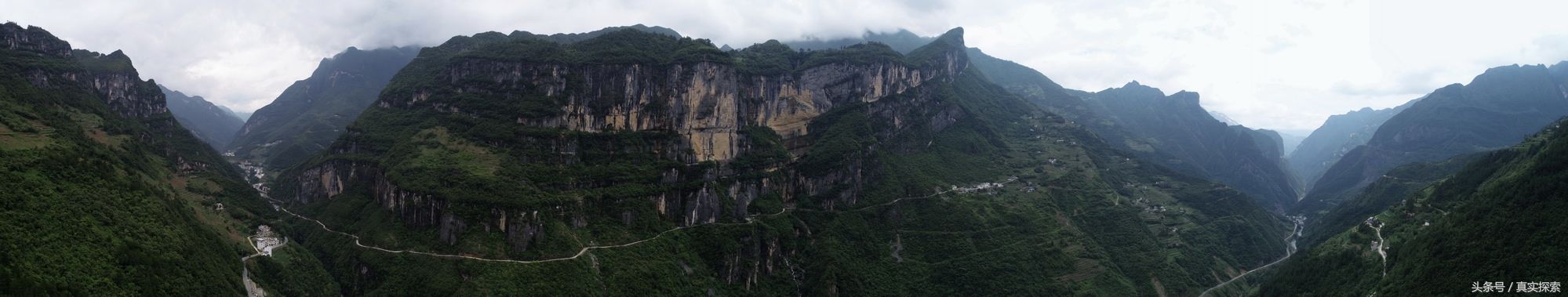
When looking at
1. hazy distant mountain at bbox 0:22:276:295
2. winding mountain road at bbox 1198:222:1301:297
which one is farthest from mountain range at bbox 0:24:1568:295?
winding mountain road at bbox 1198:222:1301:297

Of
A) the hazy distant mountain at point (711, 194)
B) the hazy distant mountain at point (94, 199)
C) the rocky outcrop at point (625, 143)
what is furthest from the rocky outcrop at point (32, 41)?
the rocky outcrop at point (625, 143)

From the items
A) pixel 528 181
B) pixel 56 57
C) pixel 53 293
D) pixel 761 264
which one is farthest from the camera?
pixel 56 57

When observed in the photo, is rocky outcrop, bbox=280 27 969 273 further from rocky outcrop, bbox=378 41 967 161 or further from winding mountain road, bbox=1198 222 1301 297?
winding mountain road, bbox=1198 222 1301 297

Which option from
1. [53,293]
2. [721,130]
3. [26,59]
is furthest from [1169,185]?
[26,59]

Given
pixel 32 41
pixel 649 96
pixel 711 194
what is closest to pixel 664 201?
pixel 711 194

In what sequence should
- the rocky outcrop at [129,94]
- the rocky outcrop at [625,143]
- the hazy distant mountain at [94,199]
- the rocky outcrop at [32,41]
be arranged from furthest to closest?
the rocky outcrop at [129,94] → the rocky outcrop at [32,41] → the rocky outcrop at [625,143] → the hazy distant mountain at [94,199]

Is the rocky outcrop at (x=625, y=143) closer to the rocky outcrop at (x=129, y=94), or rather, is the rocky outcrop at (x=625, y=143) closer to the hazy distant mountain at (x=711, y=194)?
the hazy distant mountain at (x=711, y=194)

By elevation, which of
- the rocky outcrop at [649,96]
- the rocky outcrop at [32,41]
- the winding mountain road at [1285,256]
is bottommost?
the winding mountain road at [1285,256]

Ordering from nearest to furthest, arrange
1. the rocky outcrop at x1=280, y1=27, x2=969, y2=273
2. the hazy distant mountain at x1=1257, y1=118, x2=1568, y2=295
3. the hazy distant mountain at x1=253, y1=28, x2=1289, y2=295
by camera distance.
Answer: the hazy distant mountain at x1=1257, y1=118, x2=1568, y2=295
the hazy distant mountain at x1=253, y1=28, x2=1289, y2=295
the rocky outcrop at x1=280, y1=27, x2=969, y2=273

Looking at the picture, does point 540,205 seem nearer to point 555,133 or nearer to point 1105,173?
point 555,133

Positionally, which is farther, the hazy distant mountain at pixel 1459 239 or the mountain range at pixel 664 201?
the mountain range at pixel 664 201

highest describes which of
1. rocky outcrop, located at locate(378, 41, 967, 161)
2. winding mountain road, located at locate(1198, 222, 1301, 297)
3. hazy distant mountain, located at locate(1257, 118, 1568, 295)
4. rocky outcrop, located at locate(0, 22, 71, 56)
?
rocky outcrop, located at locate(0, 22, 71, 56)
